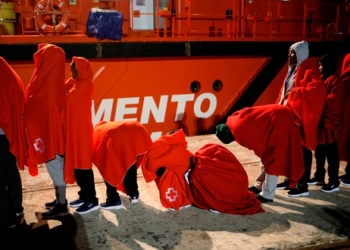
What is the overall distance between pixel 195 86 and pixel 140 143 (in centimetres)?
338

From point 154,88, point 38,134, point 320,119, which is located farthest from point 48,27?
point 320,119

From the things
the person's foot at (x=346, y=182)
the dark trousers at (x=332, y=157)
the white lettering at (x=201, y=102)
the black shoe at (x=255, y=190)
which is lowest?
the person's foot at (x=346, y=182)

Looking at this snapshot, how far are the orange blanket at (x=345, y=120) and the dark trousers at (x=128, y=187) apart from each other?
2575 millimetres

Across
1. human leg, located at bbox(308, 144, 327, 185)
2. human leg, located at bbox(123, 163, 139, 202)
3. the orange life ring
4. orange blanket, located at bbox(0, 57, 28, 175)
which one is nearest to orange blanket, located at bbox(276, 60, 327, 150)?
human leg, located at bbox(308, 144, 327, 185)

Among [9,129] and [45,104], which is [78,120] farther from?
[9,129]

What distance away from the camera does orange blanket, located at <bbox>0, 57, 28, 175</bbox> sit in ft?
10.5

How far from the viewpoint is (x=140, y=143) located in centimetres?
364

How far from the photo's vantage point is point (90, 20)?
5758mm

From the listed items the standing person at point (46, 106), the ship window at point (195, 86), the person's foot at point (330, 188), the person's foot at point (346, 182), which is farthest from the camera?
the ship window at point (195, 86)

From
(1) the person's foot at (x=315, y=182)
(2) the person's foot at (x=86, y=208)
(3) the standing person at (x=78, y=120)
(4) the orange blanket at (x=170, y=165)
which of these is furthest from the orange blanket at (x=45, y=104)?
(1) the person's foot at (x=315, y=182)

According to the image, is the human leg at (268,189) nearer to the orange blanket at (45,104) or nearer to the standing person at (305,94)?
the standing person at (305,94)

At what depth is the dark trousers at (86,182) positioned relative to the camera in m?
3.66

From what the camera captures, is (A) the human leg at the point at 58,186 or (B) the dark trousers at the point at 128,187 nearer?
(A) the human leg at the point at 58,186

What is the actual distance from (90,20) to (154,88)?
1.51 metres
